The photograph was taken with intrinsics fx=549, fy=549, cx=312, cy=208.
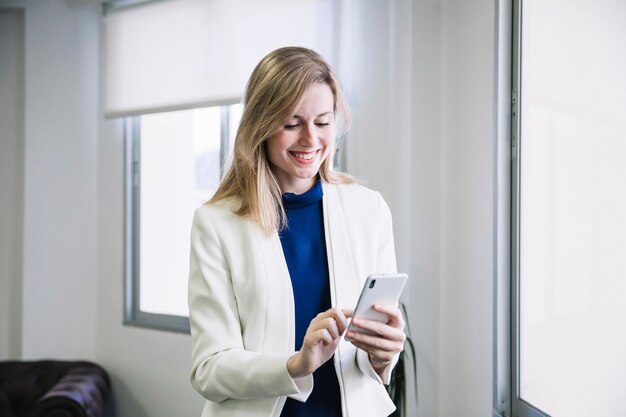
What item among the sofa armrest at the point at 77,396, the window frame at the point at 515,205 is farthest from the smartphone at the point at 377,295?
the sofa armrest at the point at 77,396

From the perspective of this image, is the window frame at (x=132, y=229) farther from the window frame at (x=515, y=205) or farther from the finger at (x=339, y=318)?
the finger at (x=339, y=318)

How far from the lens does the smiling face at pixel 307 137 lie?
114cm

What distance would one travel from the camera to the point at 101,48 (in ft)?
10.8

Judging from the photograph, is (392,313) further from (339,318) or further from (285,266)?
(285,266)

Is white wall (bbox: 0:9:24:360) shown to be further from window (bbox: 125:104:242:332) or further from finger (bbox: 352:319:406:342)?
finger (bbox: 352:319:406:342)

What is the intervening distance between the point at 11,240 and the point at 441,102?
2820 millimetres

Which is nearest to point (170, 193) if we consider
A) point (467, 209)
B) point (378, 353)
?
point (467, 209)

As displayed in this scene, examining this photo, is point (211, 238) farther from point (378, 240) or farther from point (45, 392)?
point (45, 392)

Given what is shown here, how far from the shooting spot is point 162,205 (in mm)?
3264

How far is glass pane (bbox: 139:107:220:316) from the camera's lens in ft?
10.2
